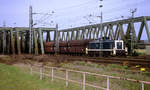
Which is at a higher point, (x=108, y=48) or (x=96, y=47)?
(x=96, y=47)

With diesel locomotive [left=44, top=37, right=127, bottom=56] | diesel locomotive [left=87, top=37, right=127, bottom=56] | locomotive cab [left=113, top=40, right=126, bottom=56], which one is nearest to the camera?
locomotive cab [left=113, top=40, right=126, bottom=56]

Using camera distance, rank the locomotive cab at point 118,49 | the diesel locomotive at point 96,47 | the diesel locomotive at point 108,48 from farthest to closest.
Result: 1. the diesel locomotive at point 96,47
2. the diesel locomotive at point 108,48
3. the locomotive cab at point 118,49

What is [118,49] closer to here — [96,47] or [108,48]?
[108,48]

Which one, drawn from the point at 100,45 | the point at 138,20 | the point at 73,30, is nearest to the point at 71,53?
the point at 100,45

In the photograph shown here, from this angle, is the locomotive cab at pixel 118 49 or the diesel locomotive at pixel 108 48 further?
the diesel locomotive at pixel 108 48

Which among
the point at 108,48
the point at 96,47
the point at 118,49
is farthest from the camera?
the point at 96,47

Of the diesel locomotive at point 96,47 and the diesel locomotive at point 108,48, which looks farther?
the diesel locomotive at point 96,47

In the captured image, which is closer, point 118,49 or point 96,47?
point 118,49

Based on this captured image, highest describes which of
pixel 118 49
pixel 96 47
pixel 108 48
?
pixel 96 47

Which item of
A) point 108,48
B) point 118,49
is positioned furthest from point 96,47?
point 118,49

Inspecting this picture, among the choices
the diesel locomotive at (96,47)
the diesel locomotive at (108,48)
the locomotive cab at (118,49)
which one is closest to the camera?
the locomotive cab at (118,49)

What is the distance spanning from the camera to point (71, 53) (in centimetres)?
3650

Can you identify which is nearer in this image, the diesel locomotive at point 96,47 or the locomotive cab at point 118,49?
the locomotive cab at point 118,49

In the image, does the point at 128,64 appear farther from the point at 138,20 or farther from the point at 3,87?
the point at 138,20
